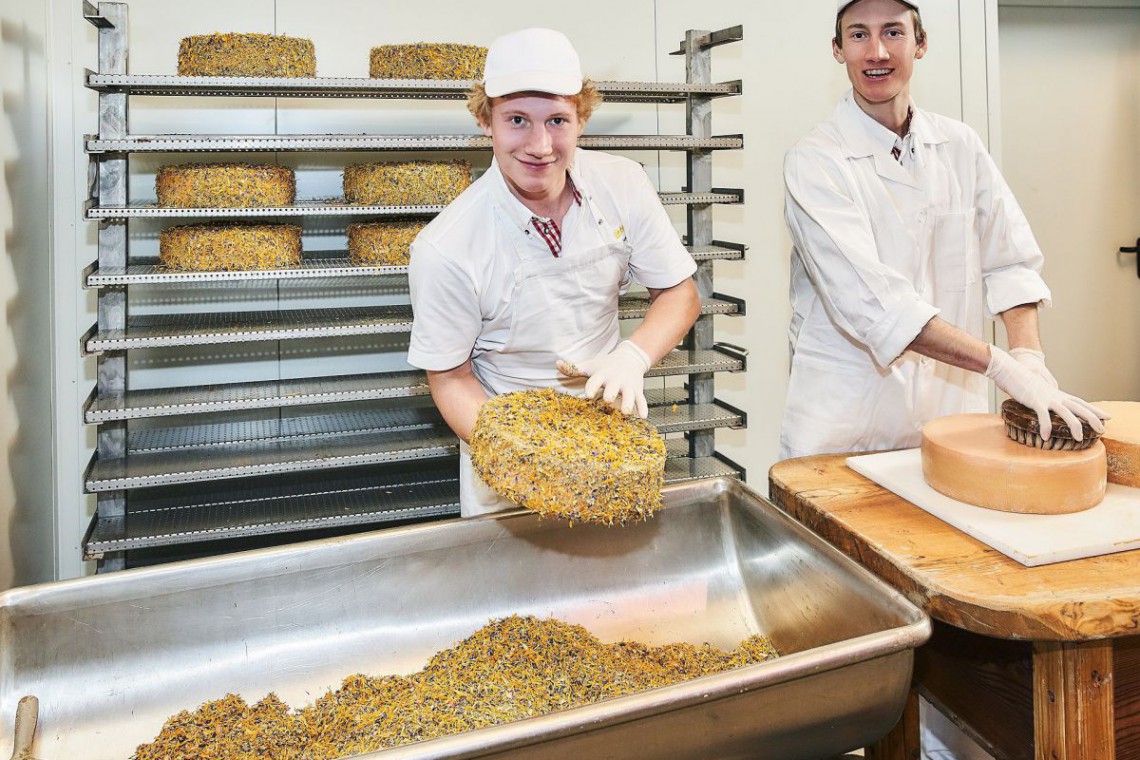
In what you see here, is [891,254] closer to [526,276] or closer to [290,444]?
[526,276]

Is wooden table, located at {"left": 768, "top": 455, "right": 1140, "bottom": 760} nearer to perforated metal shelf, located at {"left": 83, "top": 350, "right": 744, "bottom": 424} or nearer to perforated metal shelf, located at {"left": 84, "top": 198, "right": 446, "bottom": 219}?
perforated metal shelf, located at {"left": 83, "top": 350, "right": 744, "bottom": 424}

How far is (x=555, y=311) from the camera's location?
1783 millimetres

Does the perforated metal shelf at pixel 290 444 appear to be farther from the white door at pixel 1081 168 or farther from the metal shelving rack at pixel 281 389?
the white door at pixel 1081 168

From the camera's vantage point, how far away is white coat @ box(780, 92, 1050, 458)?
183cm

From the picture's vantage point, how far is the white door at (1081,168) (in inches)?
153

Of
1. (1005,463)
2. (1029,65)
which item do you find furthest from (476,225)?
(1029,65)

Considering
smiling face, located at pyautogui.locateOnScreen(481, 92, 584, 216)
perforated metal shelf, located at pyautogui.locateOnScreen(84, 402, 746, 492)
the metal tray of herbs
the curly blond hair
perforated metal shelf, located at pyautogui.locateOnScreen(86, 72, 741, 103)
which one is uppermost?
perforated metal shelf, located at pyautogui.locateOnScreen(86, 72, 741, 103)

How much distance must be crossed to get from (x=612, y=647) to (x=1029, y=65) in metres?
3.60

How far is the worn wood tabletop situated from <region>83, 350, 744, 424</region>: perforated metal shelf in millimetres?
1249

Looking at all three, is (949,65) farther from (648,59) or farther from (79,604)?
(79,604)

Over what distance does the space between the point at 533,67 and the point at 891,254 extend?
0.84 m

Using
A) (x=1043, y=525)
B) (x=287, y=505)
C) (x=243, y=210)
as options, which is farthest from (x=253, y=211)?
(x=1043, y=525)

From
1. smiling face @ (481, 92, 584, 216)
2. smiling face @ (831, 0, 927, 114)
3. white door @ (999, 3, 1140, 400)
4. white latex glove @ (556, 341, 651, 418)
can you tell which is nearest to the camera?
white latex glove @ (556, 341, 651, 418)

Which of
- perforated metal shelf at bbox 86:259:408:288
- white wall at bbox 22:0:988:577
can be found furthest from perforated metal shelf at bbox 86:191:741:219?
white wall at bbox 22:0:988:577
